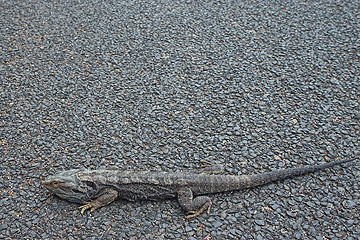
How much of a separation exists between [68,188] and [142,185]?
89 cm

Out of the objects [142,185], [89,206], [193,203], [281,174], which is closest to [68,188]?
[89,206]

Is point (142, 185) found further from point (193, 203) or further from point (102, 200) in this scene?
point (193, 203)

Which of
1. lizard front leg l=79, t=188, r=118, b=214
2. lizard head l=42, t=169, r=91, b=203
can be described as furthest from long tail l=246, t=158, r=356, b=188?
lizard head l=42, t=169, r=91, b=203

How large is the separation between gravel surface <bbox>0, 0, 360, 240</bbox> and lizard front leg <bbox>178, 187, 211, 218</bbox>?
10 centimetres

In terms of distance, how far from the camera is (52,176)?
4.40 meters

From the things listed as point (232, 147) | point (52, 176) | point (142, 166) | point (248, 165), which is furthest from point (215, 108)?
point (52, 176)

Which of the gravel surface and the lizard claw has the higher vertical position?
the gravel surface

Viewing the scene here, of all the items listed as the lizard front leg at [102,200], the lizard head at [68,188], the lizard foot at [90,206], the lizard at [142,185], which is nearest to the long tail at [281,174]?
the lizard at [142,185]

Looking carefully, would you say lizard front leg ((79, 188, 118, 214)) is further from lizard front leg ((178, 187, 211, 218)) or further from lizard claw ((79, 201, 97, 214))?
lizard front leg ((178, 187, 211, 218))

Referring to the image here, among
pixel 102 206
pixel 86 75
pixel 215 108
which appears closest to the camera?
pixel 102 206

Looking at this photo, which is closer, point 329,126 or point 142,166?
point 142,166

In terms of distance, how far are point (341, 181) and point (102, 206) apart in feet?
9.84

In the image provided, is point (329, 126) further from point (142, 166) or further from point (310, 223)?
point (142, 166)

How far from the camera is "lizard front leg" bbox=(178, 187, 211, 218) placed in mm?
4203
